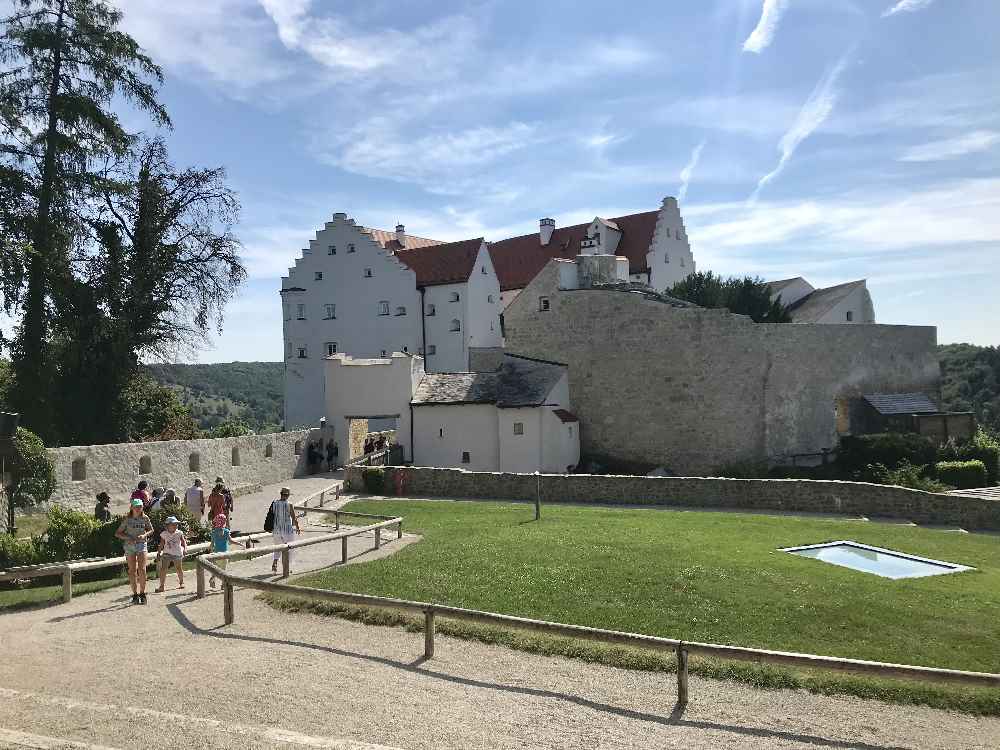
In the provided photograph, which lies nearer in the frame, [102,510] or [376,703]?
[376,703]

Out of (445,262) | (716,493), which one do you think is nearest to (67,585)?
(716,493)

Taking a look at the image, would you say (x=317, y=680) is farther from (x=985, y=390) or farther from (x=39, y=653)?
(x=985, y=390)

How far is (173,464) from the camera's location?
22.6 meters

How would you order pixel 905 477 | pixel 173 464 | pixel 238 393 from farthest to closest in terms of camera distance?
pixel 238 393
pixel 905 477
pixel 173 464

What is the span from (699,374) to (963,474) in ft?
31.6

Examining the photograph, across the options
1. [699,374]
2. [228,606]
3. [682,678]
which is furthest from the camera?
[699,374]

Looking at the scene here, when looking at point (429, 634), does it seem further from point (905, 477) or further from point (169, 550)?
point (905, 477)

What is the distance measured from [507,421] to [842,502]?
43.3ft

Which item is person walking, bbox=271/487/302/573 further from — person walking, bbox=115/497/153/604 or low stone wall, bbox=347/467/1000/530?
low stone wall, bbox=347/467/1000/530

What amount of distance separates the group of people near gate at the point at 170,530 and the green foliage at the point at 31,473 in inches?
122

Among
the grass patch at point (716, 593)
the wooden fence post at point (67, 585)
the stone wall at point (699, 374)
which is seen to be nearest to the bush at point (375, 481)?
the grass patch at point (716, 593)

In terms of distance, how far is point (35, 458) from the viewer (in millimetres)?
17266

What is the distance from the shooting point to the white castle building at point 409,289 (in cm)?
4569

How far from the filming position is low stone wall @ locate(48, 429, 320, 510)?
19.0 m
